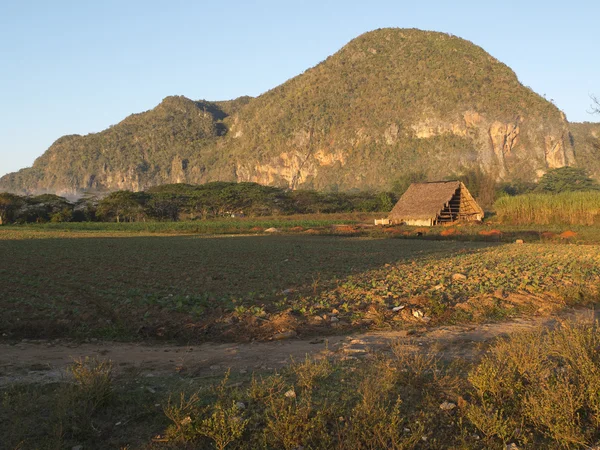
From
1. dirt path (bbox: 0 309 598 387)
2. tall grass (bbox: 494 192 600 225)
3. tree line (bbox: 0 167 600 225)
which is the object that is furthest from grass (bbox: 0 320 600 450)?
tree line (bbox: 0 167 600 225)

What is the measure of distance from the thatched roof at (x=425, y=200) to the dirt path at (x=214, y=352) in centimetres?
3490

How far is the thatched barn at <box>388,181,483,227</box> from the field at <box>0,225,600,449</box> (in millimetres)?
26938

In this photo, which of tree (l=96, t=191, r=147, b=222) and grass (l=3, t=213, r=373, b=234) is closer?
grass (l=3, t=213, r=373, b=234)

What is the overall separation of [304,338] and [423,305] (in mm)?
2684

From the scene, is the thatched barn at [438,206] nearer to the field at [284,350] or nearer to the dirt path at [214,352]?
the field at [284,350]

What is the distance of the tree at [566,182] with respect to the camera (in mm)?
69375

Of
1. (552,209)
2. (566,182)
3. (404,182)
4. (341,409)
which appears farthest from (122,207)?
(566,182)

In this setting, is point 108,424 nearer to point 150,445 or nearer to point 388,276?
point 150,445

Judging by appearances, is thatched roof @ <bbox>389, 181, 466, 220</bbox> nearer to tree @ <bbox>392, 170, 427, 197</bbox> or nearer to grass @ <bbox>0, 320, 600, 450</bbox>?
tree @ <bbox>392, 170, 427, 197</bbox>

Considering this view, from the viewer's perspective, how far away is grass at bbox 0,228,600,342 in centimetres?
780

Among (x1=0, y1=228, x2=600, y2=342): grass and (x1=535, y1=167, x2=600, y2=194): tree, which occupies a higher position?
(x1=535, y1=167, x2=600, y2=194): tree

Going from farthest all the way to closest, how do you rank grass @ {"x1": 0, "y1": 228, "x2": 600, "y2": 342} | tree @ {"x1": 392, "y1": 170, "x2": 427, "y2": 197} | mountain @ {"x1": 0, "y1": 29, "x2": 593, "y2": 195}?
mountain @ {"x1": 0, "y1": 29, "x2": 593, "y2": 195} → tree @ {"x1": 392, "y1": 170, "x2": 427, "y2": 197} → grass @ {"x1": 0, "y1": 228, "x2": 600, "y2": 342}

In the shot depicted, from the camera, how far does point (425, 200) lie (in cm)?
4350

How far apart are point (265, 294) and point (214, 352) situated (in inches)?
126
